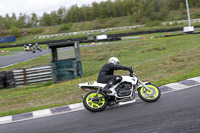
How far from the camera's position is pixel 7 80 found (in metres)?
13.6

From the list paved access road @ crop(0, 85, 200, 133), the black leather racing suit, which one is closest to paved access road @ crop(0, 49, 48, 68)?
the black leather racing suit

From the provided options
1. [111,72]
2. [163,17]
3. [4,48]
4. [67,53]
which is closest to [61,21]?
[163,17]

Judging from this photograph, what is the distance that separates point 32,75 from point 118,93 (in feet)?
28.3

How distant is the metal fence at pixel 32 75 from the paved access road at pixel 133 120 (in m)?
7.84

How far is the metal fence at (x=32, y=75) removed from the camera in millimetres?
14420

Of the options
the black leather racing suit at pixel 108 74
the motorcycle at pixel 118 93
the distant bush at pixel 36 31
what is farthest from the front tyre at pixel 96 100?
the distant bush at pixel 36 31

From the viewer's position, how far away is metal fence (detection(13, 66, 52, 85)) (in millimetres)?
14420

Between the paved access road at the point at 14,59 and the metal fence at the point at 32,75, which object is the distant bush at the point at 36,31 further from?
the metal fence at the point at 32,75

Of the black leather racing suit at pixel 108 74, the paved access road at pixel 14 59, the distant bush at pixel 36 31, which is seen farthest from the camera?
the distant bush at pixel 36 31

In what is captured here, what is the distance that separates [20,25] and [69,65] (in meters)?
148

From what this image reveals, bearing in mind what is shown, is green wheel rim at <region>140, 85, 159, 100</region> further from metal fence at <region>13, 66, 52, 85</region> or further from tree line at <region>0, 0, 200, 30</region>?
tree line at <region>0, 0, 200, 30</region>

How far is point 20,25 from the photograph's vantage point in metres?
153

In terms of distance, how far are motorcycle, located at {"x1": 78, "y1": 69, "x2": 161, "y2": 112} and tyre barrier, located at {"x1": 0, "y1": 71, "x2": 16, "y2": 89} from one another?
24.1ft

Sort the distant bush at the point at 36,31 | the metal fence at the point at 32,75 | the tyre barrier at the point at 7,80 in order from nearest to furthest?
1. the tyre barrier at the point at 7,80
2. the metal fence at the point at 32,75
3. the distant bush at the point at 36,31
